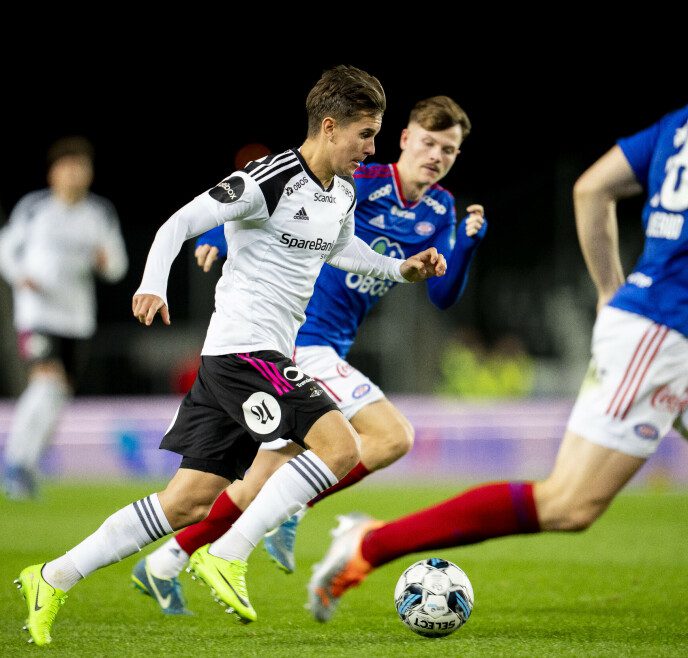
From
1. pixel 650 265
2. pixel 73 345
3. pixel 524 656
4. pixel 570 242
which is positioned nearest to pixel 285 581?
pixel 524 656

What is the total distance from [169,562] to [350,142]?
6.13ft

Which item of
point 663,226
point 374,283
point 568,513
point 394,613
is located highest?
point 663,226

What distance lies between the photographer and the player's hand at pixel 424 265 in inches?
183

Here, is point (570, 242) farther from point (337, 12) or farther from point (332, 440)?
point (332, 440)

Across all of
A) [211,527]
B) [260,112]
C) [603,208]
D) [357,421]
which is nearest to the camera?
[603,208]

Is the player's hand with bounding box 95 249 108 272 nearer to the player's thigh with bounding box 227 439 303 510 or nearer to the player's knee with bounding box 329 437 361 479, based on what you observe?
the player's thigh with bounding box 227 439 303 510

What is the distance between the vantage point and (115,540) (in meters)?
4.26

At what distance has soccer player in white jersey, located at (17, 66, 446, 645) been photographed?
4168 millimetres

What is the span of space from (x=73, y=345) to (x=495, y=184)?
13.2 m

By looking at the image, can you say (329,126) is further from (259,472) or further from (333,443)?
(259,472)

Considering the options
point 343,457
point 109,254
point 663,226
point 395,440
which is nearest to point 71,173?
point 109,254

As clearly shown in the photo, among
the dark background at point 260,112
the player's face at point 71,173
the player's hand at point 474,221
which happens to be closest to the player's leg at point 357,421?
the player's hand at point 474,221

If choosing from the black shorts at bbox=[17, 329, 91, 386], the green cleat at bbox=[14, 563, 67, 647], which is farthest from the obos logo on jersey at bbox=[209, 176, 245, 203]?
the black shorts at bbox=[17, 329, 91, 386]

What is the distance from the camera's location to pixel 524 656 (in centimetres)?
391
